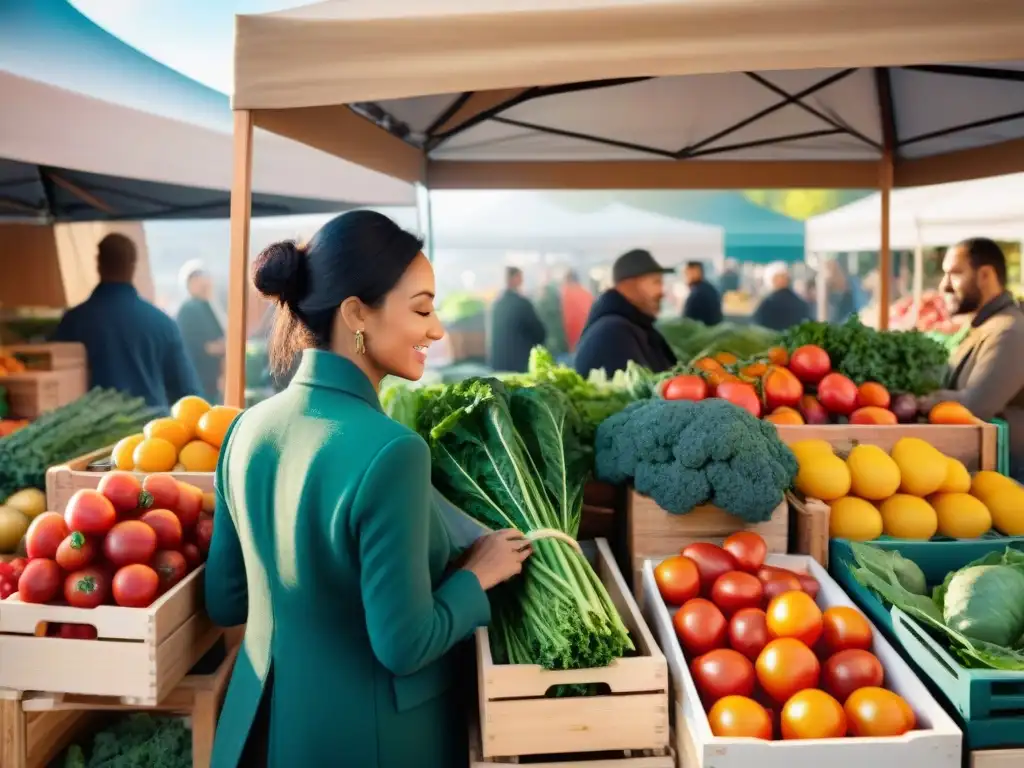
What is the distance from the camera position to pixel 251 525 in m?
1.66

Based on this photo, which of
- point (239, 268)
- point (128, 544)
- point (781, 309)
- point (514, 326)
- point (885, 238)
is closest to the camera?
point (128, 544)

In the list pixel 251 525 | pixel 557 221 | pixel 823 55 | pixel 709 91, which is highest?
pixel 557 221

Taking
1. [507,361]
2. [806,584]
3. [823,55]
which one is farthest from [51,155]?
[507,361]

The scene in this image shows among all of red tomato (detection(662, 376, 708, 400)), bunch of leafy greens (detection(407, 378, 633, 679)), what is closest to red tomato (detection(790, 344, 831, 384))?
red tomato (detection(662, 376, 708, 400))

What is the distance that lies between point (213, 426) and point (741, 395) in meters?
1.61

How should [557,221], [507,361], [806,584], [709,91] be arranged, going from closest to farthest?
[806,584] < [709,91] < [507,361] < [557,221]

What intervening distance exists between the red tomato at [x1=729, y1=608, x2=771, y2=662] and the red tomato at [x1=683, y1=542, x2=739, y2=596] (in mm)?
159

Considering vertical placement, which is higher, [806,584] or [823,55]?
[823,55]

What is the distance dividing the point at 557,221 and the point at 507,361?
20.4 feet

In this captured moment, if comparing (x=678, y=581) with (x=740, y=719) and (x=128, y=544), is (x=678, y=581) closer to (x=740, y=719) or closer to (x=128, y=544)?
(x=740, y=719)

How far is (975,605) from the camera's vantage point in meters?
1.81

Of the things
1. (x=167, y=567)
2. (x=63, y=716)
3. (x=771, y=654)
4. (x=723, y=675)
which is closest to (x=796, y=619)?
(x=771, y=654)

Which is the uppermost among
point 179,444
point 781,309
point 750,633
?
point 781,309

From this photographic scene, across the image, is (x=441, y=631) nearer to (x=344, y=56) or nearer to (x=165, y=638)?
(x=165, y=638)
